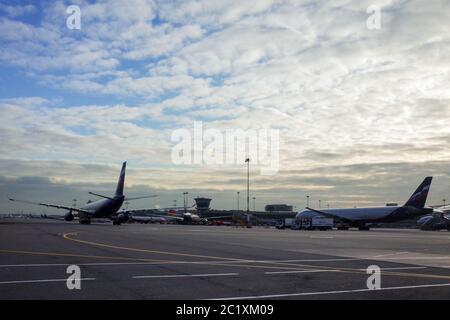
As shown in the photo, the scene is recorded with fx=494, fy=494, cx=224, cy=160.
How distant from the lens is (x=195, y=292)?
12367 mm

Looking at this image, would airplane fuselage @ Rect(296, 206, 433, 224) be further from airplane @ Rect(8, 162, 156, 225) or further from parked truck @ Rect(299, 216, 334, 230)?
airplane @ Rect(8, 162, 156, 225)

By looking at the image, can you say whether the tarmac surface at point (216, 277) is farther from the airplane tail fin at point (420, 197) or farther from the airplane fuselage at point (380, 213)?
the airplane fuselage at point (380, 213)


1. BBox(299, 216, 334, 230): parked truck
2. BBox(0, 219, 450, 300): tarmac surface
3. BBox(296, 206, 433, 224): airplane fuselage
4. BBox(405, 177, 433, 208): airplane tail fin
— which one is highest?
BBox(405, 177, 433, 208): airplane tail fin

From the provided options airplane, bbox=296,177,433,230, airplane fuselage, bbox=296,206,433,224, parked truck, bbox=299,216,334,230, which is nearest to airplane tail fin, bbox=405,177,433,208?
airplane, bbox=296,177,433,230

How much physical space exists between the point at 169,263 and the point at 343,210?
83.4 m

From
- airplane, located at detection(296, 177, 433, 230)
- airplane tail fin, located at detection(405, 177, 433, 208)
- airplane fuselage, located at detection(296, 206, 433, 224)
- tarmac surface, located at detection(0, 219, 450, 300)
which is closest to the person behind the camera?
tarmac surface, located at detection(0, 219, 450, 300)

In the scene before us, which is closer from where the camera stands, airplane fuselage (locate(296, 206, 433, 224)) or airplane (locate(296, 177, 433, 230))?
airplane (locate(296, 177, 433, 230))

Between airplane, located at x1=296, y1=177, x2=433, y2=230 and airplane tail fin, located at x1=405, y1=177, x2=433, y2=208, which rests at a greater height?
airplane tail fin, located at x1=405, y1=177, x2=433, y2=208

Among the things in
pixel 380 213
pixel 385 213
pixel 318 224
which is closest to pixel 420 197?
pixel 385 213

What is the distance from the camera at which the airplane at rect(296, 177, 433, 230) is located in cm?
8600
